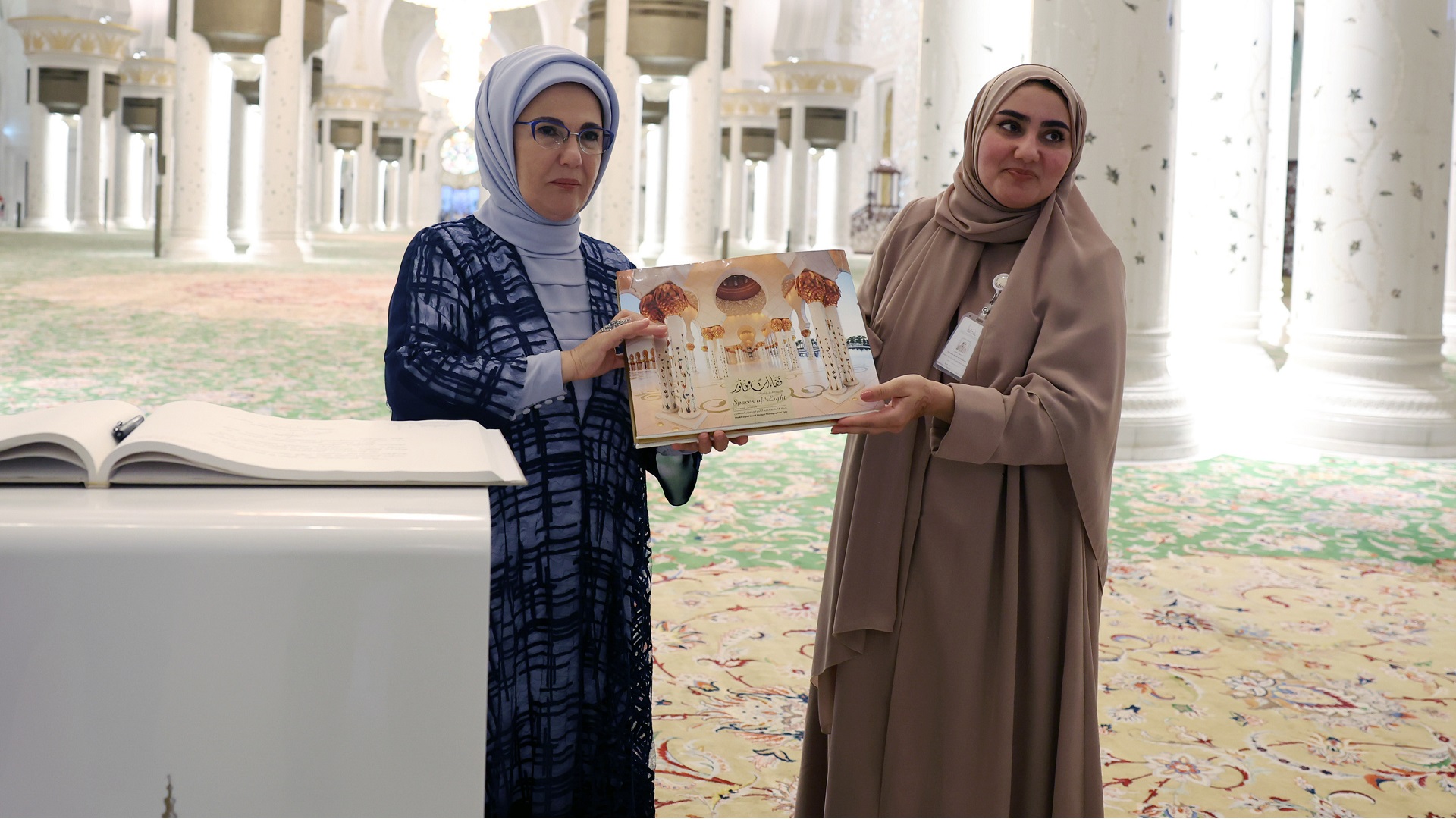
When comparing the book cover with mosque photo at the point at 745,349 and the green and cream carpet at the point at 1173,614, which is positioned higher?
the book cover with mosque photo at the point at 745,349

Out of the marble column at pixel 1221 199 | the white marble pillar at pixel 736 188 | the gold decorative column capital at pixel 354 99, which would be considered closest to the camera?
the marble column at pixel 1221 199

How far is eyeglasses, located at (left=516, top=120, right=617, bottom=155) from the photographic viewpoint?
Answer: 1.60m

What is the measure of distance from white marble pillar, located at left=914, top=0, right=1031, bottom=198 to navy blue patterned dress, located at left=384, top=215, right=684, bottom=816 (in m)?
3.91

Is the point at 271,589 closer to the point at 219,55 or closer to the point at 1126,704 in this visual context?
the point at 1126,704

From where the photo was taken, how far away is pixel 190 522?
0.93 metres

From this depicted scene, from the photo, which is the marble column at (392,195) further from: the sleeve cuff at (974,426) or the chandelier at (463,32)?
the sleeve cuff at (974,426)

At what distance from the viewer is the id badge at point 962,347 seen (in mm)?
1590

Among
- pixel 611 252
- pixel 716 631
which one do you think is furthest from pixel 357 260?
pixel 611 252

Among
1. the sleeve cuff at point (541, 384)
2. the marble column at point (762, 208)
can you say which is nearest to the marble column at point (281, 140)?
the marble column at point (762, 208)

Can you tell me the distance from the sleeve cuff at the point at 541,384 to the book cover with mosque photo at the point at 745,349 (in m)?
0.09

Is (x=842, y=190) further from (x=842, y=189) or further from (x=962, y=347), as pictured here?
(x=962, y=347)

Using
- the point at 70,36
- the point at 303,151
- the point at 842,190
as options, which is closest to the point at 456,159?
the point at 70,36

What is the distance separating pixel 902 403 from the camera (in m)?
1.50

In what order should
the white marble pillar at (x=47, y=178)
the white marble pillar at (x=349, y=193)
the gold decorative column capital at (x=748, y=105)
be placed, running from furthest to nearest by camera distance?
the white marble pillar at (x=349, y=193), the gold decorative column capital at (x=748, y=105), the white marble pillar at (x=47, y=178)
